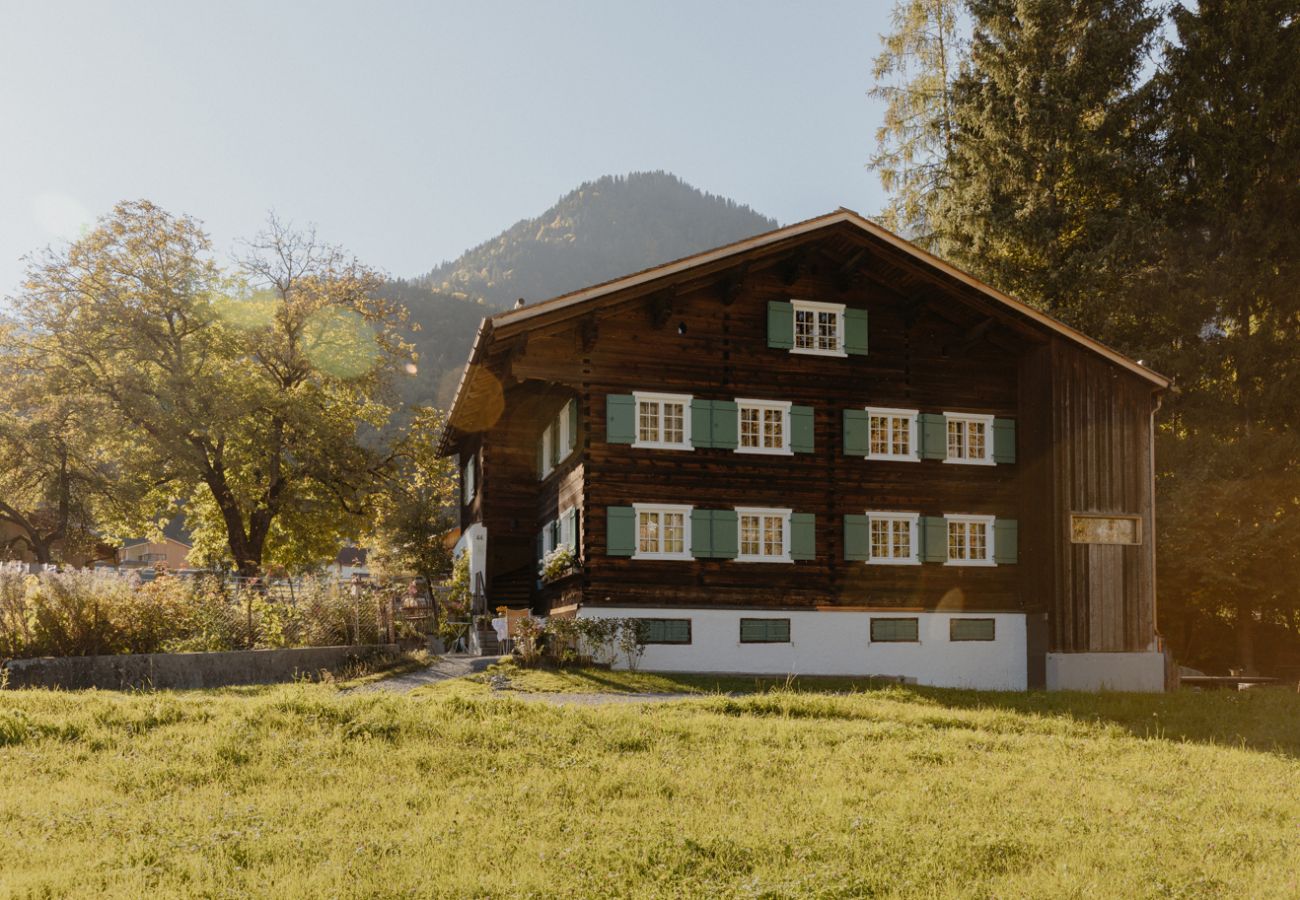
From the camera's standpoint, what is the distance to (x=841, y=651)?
24828mm

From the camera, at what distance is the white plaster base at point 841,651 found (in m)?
23.7

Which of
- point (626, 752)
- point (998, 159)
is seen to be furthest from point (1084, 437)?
point (626, 752)

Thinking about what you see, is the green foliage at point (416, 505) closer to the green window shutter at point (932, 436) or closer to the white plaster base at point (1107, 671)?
the green window shutter at point (932, 436)

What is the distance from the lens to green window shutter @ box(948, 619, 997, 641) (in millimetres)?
25703

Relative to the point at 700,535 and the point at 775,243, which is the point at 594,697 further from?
the point at 775,243

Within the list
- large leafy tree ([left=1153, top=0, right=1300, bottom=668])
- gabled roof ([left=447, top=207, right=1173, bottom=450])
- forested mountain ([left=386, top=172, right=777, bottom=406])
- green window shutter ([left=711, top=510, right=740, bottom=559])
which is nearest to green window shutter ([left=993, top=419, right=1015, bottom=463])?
gabled roof ([left=447, top=207, right=1173, bottom=450])

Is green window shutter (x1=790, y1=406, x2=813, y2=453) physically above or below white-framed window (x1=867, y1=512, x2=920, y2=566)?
above

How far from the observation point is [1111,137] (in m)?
34.4

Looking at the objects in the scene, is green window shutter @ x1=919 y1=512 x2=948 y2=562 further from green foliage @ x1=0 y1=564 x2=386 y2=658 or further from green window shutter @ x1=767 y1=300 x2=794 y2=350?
green foliage @ x1=0 y1=564 x2=386 y2=658

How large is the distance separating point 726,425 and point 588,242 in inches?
5905

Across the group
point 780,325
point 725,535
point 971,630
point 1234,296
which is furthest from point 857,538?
point 1234,296

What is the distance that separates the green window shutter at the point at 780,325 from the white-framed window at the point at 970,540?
5.32m

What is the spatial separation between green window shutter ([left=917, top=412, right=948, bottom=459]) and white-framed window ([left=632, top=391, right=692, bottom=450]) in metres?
5.48

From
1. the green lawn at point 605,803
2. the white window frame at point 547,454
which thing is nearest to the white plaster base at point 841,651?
the white window frame at point 547,454
